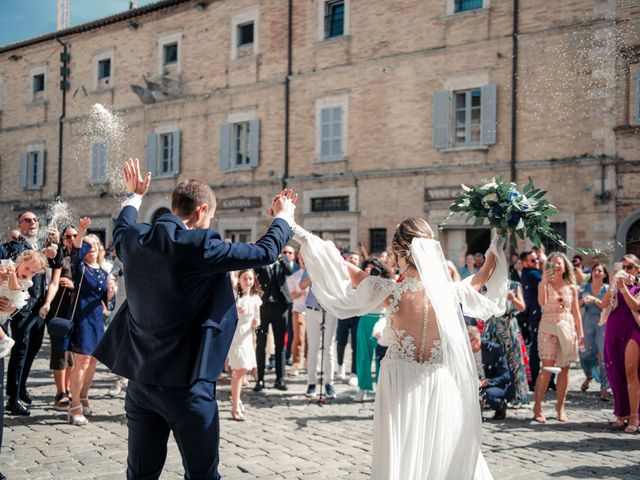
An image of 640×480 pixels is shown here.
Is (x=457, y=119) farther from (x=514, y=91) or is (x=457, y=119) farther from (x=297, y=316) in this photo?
(x=297, y=316)

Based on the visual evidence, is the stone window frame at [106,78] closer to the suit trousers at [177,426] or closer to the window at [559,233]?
the window at [559,233]

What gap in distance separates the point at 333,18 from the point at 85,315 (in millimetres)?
16628

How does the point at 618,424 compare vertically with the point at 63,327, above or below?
below

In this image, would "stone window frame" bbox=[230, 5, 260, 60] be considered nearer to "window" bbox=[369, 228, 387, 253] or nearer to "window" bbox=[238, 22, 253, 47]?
"window" bbox=[238, 22, 253, 47]

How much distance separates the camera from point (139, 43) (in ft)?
88.6

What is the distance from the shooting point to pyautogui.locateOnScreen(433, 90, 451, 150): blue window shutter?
1884cm

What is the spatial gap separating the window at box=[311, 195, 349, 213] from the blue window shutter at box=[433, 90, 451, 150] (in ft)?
11.9

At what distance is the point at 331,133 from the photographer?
21.4 meters

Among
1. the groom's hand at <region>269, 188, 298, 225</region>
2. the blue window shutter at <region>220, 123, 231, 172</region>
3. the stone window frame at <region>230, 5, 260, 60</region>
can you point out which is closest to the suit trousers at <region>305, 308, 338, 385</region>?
the groom's hand at <region>269, 188, 298, 225</region>

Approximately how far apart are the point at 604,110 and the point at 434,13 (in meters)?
5.82

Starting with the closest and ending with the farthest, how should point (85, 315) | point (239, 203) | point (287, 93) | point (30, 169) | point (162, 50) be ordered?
1. point (85, 315)
2. point (287, 93)
3. point (239, 203)
4. point (162, 50)
5. point (30, 169)

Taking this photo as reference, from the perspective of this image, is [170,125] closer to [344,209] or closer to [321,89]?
[321,89]

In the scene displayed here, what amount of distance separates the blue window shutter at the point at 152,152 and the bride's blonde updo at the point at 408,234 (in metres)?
22.9

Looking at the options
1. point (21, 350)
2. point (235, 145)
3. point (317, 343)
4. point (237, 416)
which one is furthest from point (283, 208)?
point (235, 145)
